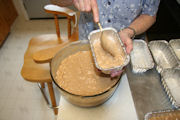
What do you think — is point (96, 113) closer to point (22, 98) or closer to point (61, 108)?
point (61, 108)

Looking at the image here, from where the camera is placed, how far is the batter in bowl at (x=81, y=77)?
57 cm

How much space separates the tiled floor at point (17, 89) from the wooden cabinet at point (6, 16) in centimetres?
10

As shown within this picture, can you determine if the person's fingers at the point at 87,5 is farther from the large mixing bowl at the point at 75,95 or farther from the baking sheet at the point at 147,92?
the baking sheet at the point at 147,92

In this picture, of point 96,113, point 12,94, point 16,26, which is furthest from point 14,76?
point 96,113

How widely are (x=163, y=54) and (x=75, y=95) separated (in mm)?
681

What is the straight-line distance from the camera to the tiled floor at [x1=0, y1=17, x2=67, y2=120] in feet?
4.34

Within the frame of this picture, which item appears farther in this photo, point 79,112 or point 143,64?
point 143,64

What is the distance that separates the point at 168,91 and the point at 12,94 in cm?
146

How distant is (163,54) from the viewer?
89 centimetres

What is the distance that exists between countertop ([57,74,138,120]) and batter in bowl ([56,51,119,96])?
75 millimetres

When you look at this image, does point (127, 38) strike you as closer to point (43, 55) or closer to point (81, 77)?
point (81, 77)

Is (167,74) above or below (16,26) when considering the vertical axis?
above

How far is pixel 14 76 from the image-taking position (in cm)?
160

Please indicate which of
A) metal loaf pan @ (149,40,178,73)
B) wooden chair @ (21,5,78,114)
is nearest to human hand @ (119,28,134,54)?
metal loaf pan @ (149,40,178,73)
